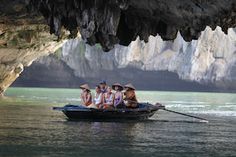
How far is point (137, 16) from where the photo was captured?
23.4m

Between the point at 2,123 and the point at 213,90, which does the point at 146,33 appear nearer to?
the point at 2,123

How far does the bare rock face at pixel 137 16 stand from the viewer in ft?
66.1

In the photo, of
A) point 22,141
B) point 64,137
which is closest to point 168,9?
point 64,137

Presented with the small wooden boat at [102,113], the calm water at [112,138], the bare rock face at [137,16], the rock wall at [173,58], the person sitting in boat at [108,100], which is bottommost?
the calm water at [112,138]

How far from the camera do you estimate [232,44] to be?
94.2 meters

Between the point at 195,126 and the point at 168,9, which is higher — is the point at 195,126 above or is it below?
below

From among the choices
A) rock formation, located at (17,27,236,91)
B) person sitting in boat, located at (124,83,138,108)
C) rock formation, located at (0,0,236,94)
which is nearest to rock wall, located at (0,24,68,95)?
rock formation, located at (0,0,236,94)

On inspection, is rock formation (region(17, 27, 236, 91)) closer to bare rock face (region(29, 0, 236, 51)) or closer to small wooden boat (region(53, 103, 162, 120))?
small wooden boat (region(53, 103, 162, 120))

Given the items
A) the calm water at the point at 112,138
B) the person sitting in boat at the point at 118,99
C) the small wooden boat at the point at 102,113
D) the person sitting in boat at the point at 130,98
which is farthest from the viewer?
the person sitting in boat at the point at 130,98

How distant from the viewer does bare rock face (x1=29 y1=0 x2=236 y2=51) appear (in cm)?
2014

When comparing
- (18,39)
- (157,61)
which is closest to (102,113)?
(18,39)

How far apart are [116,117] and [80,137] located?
26.5 feet

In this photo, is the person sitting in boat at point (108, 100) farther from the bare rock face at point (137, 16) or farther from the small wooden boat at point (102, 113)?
the bare rock face at point (137, 16)

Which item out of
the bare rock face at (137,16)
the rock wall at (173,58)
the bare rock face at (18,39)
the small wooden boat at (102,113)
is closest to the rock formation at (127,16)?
the bare rock face at (137,16)
